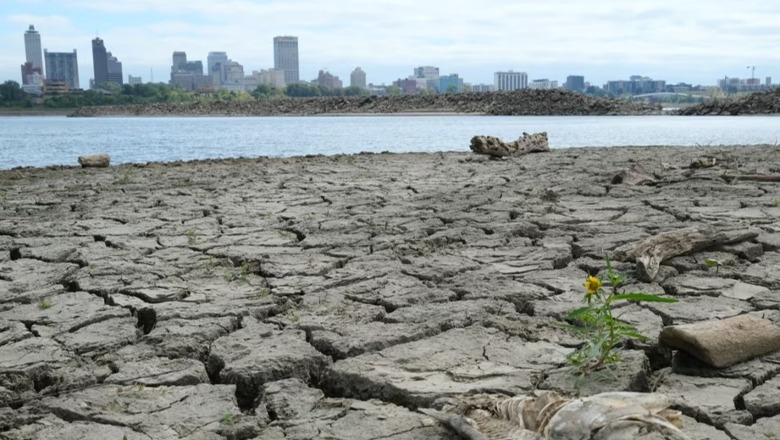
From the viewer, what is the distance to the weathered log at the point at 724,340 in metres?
2.91

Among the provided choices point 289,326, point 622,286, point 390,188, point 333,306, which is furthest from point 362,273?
point 390,188

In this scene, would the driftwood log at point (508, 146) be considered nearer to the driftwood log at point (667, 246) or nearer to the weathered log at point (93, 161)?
the weathered log at point (93, 161)

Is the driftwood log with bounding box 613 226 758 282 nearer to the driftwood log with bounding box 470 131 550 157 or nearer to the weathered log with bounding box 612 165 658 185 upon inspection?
the weathered log with bounding box 612 165 658 185

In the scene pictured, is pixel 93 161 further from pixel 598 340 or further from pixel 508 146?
pixel 598 340

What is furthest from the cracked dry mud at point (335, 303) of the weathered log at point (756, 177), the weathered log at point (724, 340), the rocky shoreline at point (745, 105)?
the rocky shoreline at point (745, 105)

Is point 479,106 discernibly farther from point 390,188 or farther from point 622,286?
point 622,286

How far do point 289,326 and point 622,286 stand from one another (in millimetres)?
1674

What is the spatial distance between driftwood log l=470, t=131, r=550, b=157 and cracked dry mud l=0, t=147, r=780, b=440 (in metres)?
3.80

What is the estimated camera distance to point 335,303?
3920 millimetres

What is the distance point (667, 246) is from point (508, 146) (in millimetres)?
7308

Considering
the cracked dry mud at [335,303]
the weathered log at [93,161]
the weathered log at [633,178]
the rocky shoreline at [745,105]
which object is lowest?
the cracked dry mud at [335,303]

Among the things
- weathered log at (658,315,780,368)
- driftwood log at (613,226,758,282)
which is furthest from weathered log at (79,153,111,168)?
weathered log at (658,315,780,368)

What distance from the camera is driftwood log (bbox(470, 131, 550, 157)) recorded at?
11.6m

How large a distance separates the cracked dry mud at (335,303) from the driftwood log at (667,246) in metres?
0.07
